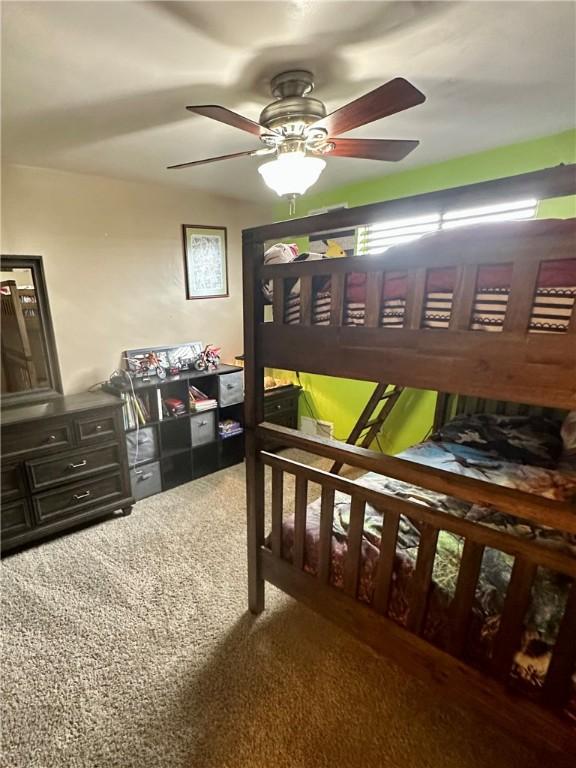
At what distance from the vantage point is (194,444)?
10.1 feet

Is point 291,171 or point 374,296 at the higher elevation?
point 291,171

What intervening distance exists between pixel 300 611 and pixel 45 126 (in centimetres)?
A: 270

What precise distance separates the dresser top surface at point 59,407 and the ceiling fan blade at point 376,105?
2032mm

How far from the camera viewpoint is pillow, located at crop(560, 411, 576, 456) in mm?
2104

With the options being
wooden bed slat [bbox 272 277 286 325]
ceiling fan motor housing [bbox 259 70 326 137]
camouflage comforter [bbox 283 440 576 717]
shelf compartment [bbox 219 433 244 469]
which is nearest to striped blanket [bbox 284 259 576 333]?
wooden bed slat [bbox 272 277 286 325]

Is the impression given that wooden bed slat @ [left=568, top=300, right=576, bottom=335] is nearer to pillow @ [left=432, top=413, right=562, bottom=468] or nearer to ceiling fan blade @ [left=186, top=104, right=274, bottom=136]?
ceiling fan blade @ [left=186, top=104, right=274, bottom=136]

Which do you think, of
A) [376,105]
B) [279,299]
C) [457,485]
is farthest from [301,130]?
[457,485]

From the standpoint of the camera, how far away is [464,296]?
911mm

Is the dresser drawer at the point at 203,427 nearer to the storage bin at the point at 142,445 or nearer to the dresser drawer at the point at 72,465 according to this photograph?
the storage bin at the point at 142,445

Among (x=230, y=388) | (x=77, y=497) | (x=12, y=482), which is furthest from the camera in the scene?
(x=230, y=388)

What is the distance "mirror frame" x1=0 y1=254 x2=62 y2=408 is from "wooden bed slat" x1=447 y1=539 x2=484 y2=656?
2.69 metres

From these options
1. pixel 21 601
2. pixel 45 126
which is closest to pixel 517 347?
pixel 45 126

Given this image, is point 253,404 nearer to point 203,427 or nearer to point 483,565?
point 483,565

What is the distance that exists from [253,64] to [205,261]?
2113mm
